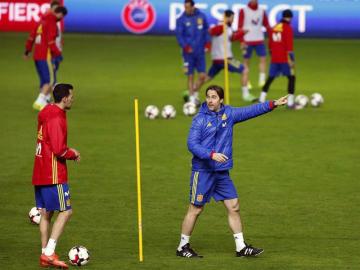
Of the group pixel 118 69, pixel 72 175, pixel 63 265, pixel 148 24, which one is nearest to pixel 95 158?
pixel 72 175

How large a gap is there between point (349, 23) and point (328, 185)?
23.8 m

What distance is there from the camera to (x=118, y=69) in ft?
121

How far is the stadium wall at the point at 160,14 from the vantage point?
42188 millimetres

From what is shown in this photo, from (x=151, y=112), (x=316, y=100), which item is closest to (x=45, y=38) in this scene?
(x=151, y=112)

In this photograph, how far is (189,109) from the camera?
90.9 ft

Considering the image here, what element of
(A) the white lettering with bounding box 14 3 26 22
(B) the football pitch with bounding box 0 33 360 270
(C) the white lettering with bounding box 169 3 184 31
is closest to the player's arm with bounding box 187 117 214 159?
(B) the football pitch with bounding box 0 33 360 270

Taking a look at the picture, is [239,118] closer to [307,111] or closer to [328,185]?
[328,185]

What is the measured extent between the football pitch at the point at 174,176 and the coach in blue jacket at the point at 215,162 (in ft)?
1.03

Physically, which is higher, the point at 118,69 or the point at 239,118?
the point at 239,118

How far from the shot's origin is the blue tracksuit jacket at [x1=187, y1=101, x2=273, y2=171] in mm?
14406

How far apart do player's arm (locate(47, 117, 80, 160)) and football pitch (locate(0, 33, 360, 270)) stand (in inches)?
59.2

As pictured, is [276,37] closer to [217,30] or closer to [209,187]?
[217,30]

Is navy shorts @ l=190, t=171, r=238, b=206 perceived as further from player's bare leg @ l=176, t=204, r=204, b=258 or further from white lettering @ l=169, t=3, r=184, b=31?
white lettering @ l=169, t=3, r=184, b=31

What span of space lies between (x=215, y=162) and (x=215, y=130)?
1.36 feet
